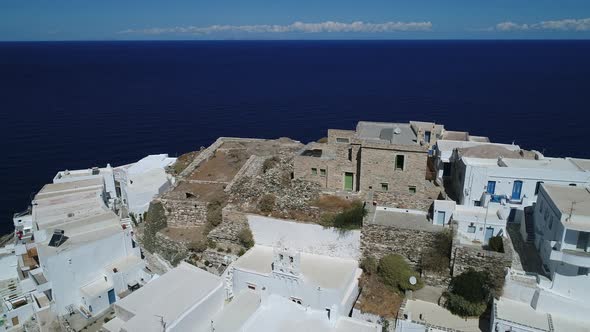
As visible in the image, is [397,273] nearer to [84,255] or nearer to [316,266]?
[316,266]

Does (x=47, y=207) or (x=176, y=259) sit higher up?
(x=47, y=207)

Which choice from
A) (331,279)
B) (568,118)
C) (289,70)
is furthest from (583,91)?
(331,279)

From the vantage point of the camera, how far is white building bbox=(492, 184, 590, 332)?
71.9 ft

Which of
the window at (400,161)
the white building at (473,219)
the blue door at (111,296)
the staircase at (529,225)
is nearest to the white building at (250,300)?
the blue door at (111,296)

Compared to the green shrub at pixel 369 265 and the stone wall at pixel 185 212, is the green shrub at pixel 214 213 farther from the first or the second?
the green shrub at pixel 369 265

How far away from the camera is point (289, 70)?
191250mm

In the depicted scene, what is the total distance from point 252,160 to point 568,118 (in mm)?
77600

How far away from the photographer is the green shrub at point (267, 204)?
105 feet

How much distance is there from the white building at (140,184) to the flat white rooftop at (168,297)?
519 inches

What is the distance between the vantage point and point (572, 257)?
21969mm

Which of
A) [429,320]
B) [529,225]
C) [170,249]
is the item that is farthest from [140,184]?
[529,225]

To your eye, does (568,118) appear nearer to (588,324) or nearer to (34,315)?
(588,324)

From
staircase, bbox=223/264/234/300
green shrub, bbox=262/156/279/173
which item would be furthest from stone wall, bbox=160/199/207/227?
staircase, bbox=223/264/234/300

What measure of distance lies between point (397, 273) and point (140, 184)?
2418 centimetres
